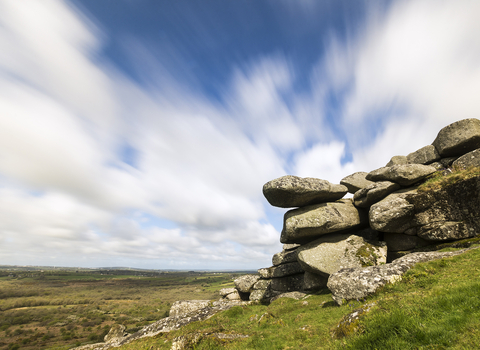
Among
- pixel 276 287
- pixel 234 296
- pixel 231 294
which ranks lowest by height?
pixel 234 296

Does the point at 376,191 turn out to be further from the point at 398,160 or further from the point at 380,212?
the point at 398,160

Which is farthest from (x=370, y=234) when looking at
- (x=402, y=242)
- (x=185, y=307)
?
(x=185, y=307)

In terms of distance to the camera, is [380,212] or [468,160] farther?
[380,212]

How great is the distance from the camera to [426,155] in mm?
24938

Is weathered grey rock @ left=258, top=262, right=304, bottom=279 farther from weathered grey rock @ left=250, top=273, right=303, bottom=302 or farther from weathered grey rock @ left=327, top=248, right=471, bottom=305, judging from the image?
weathered grey rock @ left=327, top=248, right=471, bottom=305

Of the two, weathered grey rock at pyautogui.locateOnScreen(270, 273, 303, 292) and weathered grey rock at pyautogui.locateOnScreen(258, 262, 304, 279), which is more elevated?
weathered grey rock at pyautogui.locateOnScreen(258, 262, 304, 279)

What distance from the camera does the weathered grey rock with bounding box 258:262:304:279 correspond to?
29.4 metres

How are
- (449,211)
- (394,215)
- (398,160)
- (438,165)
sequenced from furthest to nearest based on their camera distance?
(398,160) < (438,165) < (394,215) < (449,211)

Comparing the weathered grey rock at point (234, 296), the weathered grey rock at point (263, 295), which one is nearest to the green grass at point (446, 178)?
the weathered grey rock at point (263, 295)

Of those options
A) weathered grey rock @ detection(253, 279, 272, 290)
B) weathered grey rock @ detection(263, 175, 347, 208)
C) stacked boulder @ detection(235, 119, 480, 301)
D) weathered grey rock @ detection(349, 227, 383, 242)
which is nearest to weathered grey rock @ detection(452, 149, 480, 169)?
stacked boulder @ detection(235, 119, 480, 301)

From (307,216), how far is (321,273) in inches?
254

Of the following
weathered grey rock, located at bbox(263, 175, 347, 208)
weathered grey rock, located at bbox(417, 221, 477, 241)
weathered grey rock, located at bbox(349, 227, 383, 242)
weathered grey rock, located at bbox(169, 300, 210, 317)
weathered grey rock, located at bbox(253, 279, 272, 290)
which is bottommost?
weathered grey rock, located at bbox(169, 300, 210, 317)

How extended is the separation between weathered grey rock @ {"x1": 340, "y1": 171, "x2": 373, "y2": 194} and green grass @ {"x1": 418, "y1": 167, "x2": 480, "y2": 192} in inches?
306

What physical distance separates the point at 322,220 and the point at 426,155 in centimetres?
1512
